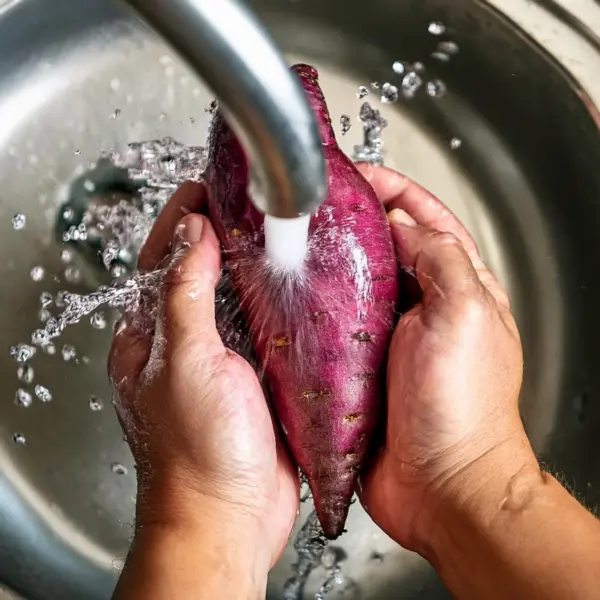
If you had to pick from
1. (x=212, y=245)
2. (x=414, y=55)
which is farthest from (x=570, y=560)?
(x=414, y=55)

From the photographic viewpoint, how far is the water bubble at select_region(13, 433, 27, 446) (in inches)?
31.5

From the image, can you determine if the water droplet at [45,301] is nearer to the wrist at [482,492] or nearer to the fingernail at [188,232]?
the fingernail at [188,232]

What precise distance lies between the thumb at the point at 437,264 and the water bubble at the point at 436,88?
1.17 feet

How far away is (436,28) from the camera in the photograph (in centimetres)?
86

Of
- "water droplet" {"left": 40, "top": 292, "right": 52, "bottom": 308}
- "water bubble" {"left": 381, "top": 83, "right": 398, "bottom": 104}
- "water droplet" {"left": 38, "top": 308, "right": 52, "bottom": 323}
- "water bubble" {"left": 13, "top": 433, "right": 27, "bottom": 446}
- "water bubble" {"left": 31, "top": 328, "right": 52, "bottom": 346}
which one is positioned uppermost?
"water bubble" {"left": 381, "top": 83, "right": 398, "bottom": 104}

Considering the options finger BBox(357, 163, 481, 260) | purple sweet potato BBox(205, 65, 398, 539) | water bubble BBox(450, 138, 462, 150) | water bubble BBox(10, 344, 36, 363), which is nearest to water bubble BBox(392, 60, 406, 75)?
water bubble BBox(450, 138, 462, 150)

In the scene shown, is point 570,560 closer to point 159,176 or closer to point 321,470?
point 321,470

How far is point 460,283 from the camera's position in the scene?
0.56 meters

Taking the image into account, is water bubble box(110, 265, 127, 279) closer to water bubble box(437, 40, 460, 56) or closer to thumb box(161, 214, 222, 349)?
thumb box(161, 214, 222, 349)

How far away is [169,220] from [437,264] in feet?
0.84

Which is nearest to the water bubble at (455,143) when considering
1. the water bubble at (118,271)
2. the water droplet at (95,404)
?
the water bubble at (118,271)

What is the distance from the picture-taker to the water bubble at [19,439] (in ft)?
2.63

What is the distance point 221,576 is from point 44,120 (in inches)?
24.0

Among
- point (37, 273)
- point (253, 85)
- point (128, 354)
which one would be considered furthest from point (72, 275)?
point (253, 85)
